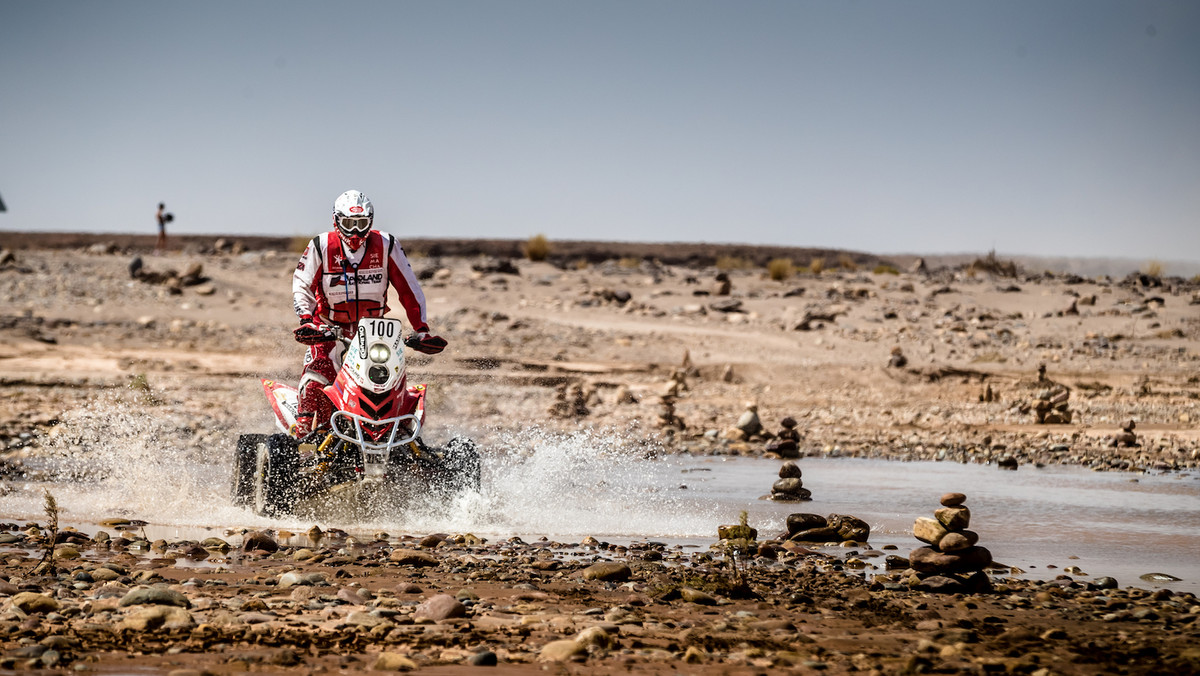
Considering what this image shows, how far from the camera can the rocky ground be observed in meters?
5.14

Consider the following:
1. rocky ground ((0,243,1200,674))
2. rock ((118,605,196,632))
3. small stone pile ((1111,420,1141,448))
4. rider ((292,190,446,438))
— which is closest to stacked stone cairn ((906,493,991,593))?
rocky ground ((0,243,1200,674))

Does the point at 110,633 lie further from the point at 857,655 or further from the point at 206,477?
the point at 206,477

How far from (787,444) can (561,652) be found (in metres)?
9.12

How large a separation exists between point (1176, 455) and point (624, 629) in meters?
10.2

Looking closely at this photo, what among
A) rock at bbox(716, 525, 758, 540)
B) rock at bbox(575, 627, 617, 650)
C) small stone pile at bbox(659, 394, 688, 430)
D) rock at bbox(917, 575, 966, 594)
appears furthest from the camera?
small stone pile at bbox(659, 394, 688, 430)

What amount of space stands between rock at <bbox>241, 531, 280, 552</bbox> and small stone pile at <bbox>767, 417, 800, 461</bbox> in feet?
24.5

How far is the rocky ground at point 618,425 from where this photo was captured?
16.9 ft

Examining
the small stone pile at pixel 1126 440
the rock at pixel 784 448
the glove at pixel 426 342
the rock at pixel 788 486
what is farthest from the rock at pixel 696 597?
the small stone pile at pixel 1126 440

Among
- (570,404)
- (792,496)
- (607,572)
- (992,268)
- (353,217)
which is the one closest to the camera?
(607,572)

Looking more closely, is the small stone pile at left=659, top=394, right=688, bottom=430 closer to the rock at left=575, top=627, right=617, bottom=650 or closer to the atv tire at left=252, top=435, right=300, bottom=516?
the atv tire at left=252, top=435, right=300, bottom=516

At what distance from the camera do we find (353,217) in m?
9.00

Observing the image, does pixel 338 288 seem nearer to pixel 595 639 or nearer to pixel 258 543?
pixel 258 543

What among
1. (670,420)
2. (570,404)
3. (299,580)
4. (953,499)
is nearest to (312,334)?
(299,580)

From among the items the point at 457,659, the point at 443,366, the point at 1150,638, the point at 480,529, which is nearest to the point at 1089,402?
the point at 443,366
